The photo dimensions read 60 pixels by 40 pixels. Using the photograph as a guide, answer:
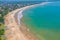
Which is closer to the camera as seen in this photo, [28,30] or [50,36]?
[50,36]

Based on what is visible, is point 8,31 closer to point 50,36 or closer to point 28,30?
point 28,30

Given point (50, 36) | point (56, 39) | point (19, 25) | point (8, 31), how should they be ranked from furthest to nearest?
point (19, 25), point (8, 31), point (50, 36), point (56, 39)

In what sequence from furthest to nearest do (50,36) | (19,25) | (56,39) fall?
(19,25), (50,36), (56,39)

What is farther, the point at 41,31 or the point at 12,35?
the point at 41,31

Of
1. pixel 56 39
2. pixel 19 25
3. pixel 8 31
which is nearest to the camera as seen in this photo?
pixel 56 39

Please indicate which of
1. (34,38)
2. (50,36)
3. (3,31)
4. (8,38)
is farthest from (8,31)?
(50,36)

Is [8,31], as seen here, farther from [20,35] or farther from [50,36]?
[50,36]

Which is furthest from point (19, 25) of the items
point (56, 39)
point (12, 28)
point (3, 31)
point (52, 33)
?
point (56, 39)

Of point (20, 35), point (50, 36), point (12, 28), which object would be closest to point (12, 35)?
point (20, 35)

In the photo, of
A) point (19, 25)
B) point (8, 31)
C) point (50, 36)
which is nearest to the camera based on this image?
point (50, 36)
